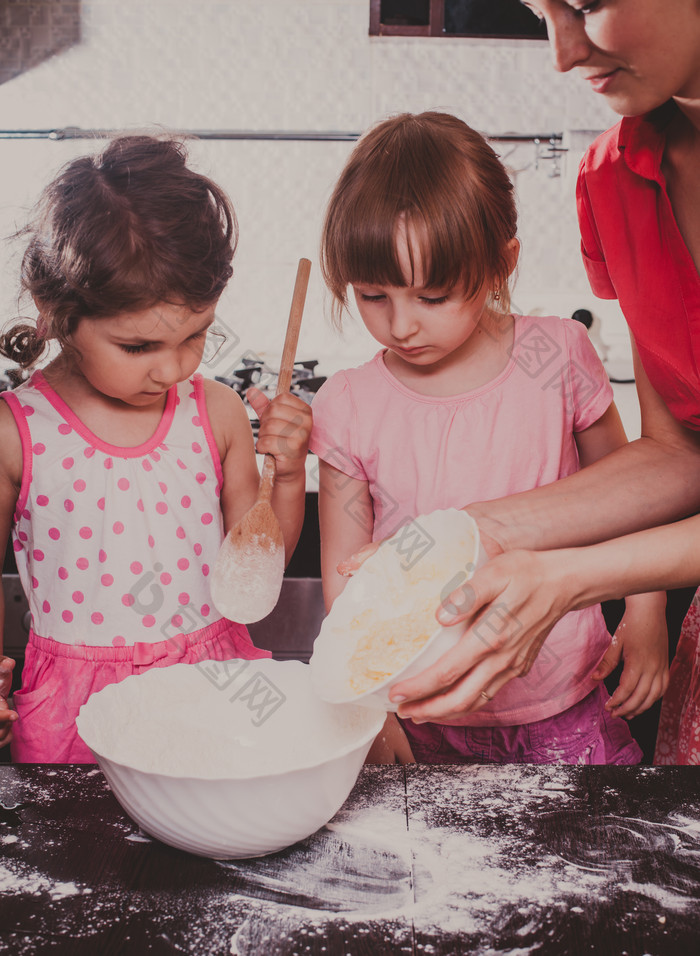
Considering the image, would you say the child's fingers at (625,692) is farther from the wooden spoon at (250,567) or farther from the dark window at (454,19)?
the dark window at (454,19)

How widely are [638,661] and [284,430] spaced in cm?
56

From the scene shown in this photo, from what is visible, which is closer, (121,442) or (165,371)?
(165,371)

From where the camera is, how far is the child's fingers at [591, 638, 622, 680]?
108 centimetres

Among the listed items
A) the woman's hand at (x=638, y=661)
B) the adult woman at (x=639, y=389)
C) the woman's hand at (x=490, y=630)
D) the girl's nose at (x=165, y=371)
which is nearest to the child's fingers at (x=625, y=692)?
the woman's hand at (x=638, y=661)

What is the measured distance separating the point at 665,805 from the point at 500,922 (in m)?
0.22

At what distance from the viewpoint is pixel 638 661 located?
3.62 feet

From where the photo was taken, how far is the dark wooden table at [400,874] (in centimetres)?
60

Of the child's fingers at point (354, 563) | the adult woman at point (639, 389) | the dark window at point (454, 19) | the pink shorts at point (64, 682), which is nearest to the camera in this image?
the adult woman at point (639, 389)

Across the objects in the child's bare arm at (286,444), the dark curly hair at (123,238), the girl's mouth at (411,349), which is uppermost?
the dark curly hair at (123,238)

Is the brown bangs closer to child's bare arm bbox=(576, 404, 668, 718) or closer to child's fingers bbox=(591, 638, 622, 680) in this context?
child's bare arm bbox=(576, 404, 668, 718)

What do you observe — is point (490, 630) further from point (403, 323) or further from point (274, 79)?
point (274, 79)

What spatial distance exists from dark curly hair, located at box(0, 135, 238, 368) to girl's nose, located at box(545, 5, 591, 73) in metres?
0.48

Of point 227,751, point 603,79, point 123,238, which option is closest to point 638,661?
point 227,751

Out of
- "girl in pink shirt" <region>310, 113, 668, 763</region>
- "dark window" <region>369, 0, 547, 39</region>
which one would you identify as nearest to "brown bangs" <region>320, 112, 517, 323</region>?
"girl in pink shirt" <region>310, 113, 668, 763</region>
